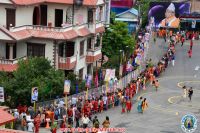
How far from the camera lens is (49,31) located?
A: 5381 cm

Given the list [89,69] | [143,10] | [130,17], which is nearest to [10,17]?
[89,69]

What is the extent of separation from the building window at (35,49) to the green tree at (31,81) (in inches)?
216

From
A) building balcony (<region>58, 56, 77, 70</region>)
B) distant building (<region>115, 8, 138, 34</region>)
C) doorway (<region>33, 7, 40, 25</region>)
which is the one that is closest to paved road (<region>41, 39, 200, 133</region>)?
building balcony (<region>58, 56, 77, 70</region>)

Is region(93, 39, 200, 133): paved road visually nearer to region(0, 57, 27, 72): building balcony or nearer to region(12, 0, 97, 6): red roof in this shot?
region(0, 57, 27, 72): building balcony

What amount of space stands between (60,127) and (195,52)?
1604 inches

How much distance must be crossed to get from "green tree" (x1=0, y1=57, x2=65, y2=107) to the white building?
3930mm

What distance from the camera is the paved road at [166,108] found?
43188mm

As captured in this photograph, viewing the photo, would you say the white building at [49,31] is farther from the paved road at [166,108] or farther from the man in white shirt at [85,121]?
the man in white shirt at [85,121]

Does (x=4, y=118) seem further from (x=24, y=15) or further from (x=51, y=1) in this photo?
(x=51, y=1)

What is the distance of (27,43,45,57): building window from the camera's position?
54.4 meters

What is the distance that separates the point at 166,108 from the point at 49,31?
13.4 meters

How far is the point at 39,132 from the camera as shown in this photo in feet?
129

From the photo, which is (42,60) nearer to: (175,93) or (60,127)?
(60,127)

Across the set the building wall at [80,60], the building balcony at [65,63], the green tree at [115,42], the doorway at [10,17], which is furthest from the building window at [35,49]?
the green tree at [115,42]
